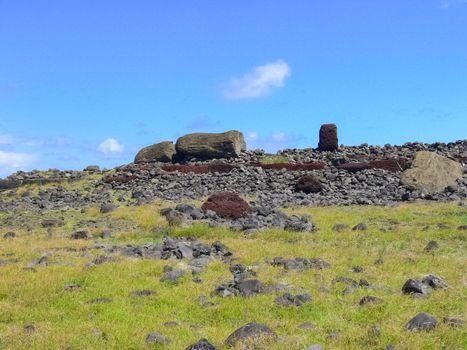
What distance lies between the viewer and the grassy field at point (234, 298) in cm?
796

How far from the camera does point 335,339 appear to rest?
7828 millimetres

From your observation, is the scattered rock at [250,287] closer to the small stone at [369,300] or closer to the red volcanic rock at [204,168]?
the small stone at [369,300]

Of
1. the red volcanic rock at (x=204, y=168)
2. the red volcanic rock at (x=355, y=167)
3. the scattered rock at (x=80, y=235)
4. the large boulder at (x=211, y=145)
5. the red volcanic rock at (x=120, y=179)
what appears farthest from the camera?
the large boulder at (x=211, y=145)

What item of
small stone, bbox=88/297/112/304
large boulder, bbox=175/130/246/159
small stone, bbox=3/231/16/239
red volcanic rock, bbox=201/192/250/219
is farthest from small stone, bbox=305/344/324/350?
large boulder, bbox=175/130/246/159

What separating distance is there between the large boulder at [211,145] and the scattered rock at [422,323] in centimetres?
3489

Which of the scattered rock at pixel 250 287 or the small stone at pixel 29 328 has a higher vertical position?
the scattered rock at pixel 250 287

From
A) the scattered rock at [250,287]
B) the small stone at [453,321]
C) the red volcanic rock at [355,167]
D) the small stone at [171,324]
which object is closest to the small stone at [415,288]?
the small stone at [453,321]

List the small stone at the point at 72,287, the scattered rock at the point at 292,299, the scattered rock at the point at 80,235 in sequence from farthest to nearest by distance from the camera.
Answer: the scattered rock at the point at 80,235, the small stone at the point at 72,287, the scattered rock at the point at 292,299

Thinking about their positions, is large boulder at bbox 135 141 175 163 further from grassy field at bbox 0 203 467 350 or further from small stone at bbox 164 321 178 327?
→ small stone at bbox 164 321 178 327

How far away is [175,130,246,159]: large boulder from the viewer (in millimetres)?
43000

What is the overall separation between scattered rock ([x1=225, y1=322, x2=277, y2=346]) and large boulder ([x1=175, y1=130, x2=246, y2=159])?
3521 centimetres

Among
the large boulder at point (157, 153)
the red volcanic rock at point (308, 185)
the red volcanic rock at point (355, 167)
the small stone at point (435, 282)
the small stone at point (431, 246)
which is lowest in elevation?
the small stone at point (435, 282)

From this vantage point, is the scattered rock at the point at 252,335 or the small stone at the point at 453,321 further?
the small stone at the point at 453,321

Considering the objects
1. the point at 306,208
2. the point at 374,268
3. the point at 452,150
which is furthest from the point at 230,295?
the point at 452,150
